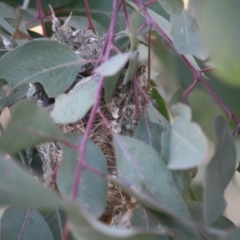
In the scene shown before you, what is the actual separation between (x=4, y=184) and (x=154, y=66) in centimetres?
111

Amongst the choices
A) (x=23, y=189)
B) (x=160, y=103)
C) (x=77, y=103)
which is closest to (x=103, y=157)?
(x=77, y=103)

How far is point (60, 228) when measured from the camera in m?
0.90

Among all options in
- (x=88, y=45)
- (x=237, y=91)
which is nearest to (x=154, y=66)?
(x=237, y=91)

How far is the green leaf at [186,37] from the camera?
80cm

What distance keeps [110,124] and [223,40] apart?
1.57ft

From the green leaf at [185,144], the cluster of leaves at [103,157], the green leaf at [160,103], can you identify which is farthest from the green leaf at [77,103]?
the green leaf at [160,103]

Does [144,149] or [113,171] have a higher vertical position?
[144,149]

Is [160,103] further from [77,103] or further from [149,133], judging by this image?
[77,103]

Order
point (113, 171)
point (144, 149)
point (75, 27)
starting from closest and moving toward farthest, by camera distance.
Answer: point (144, 149), point (113, 171), point (75, 27)

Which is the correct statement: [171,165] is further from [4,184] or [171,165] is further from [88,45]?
[88,45]

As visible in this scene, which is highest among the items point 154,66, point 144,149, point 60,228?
point 144,149

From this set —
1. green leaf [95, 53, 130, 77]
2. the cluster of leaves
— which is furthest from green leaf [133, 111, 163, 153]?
green leaf [95, 53, 130, 77]

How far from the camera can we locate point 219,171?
65cm

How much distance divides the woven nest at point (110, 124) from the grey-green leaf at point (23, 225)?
0.31 ft
